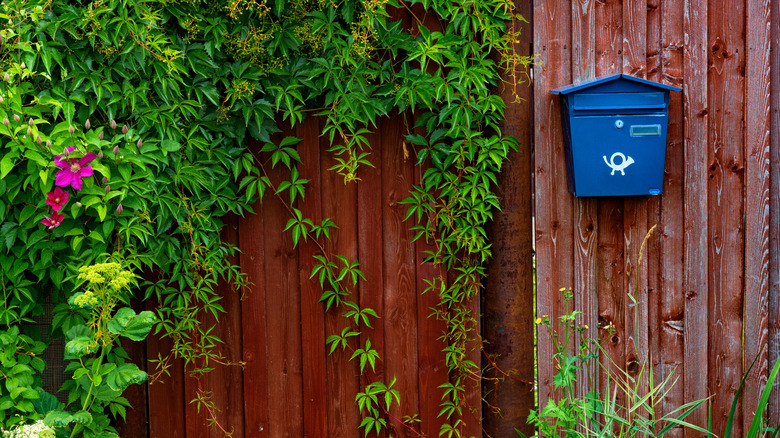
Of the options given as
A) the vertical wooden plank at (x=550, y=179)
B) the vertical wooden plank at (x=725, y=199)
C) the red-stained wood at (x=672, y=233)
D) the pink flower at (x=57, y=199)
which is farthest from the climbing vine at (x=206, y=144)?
the vertical wooden plank at (x=725, y=199)

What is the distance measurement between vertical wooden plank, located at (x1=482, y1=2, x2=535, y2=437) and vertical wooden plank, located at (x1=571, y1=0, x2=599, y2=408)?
20 centimetres

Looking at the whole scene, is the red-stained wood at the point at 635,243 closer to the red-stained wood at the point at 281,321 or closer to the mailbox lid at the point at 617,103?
the mailbox lid at the point at 617,103

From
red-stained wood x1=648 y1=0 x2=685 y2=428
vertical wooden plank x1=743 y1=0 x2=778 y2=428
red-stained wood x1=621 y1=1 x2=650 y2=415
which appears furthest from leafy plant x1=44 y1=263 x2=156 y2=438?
vertical wooden plank x1=743 y1=0 x2=778 y2=428

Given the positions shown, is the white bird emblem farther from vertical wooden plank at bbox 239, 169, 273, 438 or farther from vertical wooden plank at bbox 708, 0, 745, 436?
vertical wooden plank at bbox 239, 169, 273, 438

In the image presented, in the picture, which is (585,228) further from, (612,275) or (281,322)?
(281,322)

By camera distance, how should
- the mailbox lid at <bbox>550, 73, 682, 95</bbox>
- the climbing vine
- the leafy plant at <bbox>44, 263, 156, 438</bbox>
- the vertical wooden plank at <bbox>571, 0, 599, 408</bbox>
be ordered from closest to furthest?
the leafy plant at <bbox>44, 263, 156, 438</bbox> → the climbing vine → the mailbox lid at <bbox>550, 73, 682, 95</bbox> → the vertical wooden plank at <bbox>571, 0, 599, 408</bbox>

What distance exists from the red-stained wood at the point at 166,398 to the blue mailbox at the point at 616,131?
6.11ft

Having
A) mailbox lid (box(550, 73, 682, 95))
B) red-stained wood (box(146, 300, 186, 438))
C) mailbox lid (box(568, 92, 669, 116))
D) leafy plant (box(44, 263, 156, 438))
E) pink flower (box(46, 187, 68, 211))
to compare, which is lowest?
red-stained wood (box(146, 300, 186, 438))

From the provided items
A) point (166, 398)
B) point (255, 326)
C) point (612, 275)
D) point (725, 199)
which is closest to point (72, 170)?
point (255, 326)

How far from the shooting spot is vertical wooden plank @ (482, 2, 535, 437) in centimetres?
258

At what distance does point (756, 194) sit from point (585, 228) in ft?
2.57

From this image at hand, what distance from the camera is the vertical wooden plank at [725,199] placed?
102 inches

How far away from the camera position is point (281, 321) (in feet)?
8.60

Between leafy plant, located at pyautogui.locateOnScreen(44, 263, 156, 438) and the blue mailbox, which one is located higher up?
the blue mailbox
